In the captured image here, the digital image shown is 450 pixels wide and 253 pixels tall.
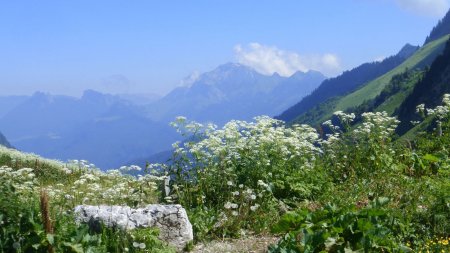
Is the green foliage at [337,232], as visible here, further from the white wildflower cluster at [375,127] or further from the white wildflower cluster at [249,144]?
the white wildflower cluster at [375,127]

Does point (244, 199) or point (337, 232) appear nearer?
point (337, 232)

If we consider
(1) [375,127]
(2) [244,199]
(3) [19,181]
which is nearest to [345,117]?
(1) [375,127]

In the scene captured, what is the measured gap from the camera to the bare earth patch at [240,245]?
9.29 meters

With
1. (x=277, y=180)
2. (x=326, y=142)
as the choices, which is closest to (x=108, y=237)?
(x=277, y=180)

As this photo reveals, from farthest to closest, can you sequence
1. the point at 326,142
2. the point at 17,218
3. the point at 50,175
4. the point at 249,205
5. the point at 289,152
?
the point at 50,175 → the point at 326,142 → the point at 289,152 → the point at 249,205 → the point at 17,218

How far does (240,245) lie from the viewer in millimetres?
9570

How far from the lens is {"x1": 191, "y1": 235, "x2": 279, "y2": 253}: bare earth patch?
9289mm

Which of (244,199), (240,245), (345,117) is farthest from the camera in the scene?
(345,117)

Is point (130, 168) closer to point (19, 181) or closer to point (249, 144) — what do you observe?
point (19, 181)

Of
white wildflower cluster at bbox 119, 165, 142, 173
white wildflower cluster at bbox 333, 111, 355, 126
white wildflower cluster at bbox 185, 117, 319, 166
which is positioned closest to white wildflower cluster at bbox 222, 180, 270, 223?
white wildflower cluster at bbox 185, 117, 319, 166

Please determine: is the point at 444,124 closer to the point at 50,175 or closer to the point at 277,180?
the point at 277,180

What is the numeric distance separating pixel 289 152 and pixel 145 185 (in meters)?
3.34

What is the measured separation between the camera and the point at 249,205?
11070mm

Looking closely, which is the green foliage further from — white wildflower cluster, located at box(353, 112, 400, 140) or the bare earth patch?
white wildflower cluster, located at box(353, 112, 400, 140)
